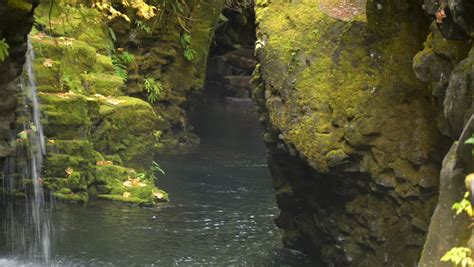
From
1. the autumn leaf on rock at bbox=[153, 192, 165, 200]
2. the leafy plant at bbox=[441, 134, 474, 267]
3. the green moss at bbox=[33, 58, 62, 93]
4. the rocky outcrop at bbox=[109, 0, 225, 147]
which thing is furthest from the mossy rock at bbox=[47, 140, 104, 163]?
the leafy plant at bbox=[441, 134, 474, 267]

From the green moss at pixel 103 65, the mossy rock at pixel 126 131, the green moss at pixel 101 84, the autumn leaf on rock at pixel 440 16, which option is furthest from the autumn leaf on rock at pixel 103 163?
the autumn leaf on rock at pixel 440 16

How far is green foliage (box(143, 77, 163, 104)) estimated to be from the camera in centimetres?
2114

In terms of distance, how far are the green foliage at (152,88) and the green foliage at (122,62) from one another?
112 cm

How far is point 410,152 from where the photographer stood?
9133 millimetres

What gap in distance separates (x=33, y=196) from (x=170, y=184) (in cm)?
527

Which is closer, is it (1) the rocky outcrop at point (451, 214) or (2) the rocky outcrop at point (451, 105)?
(1) the rocky outcrop at point (451, 214)

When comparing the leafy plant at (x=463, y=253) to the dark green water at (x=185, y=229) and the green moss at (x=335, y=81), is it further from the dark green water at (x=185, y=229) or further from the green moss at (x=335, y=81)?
the dark green water at (x=185, y=229)

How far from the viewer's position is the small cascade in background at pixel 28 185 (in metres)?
11.3

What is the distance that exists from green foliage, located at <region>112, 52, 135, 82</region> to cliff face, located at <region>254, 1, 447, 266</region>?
926 cm

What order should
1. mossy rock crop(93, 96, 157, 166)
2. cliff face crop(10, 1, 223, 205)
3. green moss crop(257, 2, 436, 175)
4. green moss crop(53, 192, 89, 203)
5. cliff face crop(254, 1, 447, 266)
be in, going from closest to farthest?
cliff face crop(254, 1, 447, 266), green moss crop(257, 2, 436, 175), green moss crop(53, 192, 89, 203), cliff face crop(10, 1, 223, 205), mossy rock crop(93, 96, 157, 166)

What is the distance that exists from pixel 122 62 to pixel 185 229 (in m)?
8.52

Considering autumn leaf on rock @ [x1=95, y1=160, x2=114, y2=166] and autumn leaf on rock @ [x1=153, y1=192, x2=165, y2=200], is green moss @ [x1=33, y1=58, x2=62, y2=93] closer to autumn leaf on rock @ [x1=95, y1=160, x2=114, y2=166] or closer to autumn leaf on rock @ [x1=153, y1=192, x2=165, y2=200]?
autumn leaf on rock @ [x1=95, y1=160, x2=114, y2=166]

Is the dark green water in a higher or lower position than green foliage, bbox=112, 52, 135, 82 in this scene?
lower

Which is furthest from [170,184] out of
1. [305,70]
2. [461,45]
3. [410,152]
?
[461,45]
